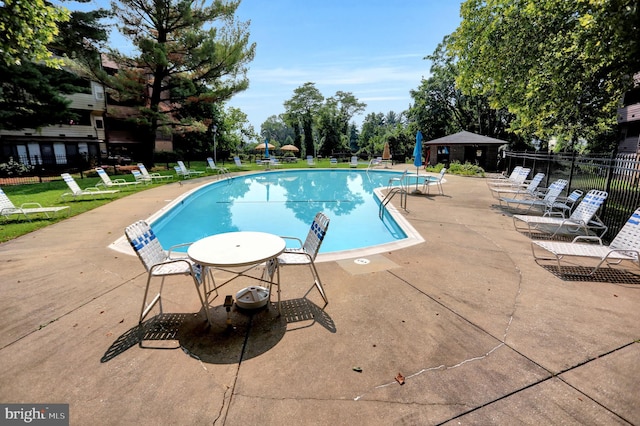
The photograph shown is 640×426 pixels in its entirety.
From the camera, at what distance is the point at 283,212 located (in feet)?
36.2

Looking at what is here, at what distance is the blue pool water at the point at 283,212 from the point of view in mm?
8234

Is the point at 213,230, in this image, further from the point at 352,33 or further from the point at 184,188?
the point at 352,33

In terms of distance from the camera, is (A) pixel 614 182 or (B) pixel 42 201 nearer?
(A) pixel 614 182

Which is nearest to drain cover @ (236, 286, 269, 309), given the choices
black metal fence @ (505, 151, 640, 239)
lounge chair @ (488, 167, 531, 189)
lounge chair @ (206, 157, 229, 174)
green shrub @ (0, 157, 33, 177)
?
black metal fence @ (505, 151, 640, 239)

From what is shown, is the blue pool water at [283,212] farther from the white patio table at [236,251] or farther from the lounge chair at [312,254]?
the white patio table at [236,251]

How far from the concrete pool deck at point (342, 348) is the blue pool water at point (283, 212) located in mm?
3394

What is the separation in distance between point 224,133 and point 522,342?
32378 millimetres

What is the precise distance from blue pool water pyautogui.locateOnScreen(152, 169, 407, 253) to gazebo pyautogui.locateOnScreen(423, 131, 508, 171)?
22.3 feet

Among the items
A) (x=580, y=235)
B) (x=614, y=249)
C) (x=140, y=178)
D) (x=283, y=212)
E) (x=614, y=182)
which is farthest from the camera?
(x=140, y=178)

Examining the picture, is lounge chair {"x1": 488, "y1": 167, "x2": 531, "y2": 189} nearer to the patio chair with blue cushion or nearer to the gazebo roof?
the gazebo roof

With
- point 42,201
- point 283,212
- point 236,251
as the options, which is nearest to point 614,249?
point 236,251

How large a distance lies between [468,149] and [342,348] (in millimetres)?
25609

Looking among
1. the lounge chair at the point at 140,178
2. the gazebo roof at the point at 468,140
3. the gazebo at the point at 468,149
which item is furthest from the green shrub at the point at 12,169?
the gazebo roof at the point at 468,140

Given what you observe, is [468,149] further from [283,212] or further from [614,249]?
[614,249]
